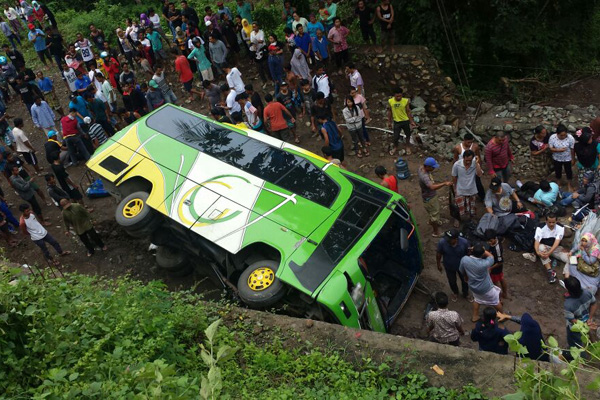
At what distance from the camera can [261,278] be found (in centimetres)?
668

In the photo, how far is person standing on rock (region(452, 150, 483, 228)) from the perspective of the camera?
8.70 m

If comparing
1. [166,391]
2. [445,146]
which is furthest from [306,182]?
[445,146]

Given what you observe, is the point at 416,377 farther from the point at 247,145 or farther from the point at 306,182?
the point at 247,145

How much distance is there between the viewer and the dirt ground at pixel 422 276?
305 inches

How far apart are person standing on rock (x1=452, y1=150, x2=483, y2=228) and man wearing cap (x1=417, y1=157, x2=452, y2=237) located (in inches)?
9.0

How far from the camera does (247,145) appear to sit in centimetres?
828

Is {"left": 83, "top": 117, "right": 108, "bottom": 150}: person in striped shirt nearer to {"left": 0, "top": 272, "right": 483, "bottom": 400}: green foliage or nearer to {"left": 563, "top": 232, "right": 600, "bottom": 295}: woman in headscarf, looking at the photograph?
{"left": 0, "top": 272, "right": 483, "bottom": 400}: green foliage

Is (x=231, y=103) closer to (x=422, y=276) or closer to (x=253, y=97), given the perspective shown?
(x=253, y=97)

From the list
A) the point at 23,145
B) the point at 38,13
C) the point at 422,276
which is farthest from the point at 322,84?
the point at 38,13

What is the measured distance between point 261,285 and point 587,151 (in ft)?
20.2

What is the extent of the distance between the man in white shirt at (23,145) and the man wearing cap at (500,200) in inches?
372

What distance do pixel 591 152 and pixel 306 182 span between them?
5099 mm

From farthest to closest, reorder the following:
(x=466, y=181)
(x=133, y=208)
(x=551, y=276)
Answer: (x=466, y=181) → (x=551, y=276) → (x=133, y=208)

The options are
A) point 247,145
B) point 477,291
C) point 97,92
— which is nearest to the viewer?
point 477,291
